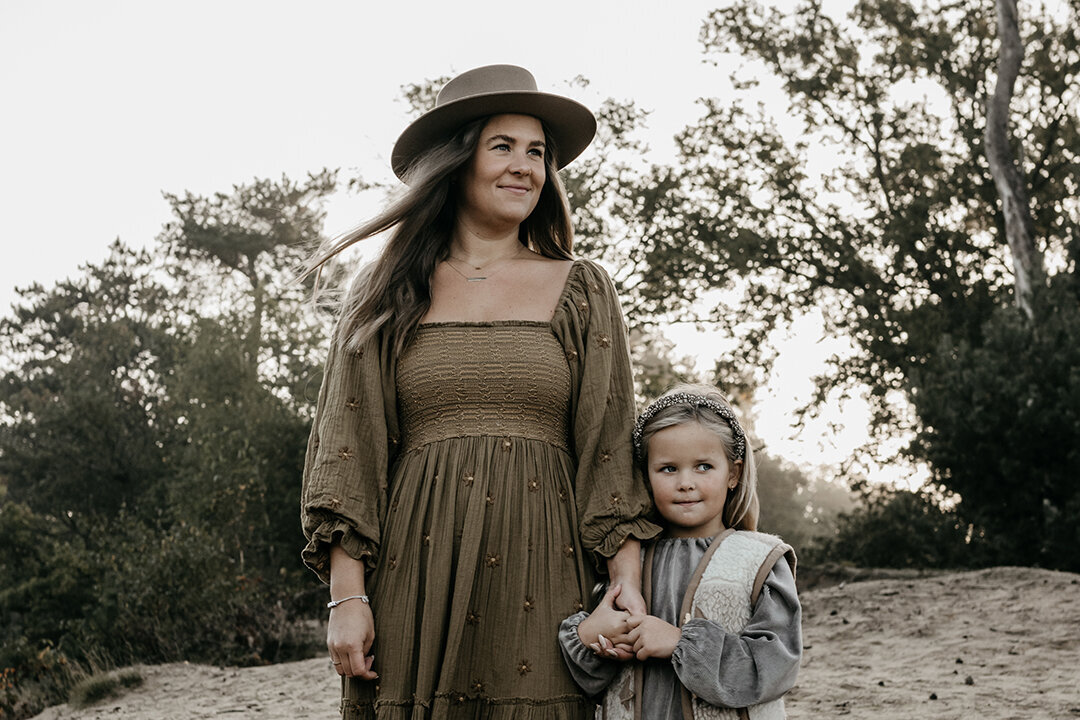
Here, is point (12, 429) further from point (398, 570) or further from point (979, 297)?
point (398, 570)

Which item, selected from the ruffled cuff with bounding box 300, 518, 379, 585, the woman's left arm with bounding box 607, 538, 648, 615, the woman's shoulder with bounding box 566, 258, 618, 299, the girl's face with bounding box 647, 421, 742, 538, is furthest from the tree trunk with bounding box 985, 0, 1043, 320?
the ruffled cuff with bounding box 300, 518, 379, 585

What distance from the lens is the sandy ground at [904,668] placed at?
6191 millimetres

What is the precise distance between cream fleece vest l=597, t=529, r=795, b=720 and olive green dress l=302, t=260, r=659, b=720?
0.35 ft

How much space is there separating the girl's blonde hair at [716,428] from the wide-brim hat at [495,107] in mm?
793

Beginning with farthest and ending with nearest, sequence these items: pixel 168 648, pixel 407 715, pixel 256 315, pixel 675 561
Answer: pixel 256 315
pixel 168 648
pixel 675 561
pixel 407 715

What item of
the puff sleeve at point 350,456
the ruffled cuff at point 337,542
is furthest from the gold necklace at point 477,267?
the ruffled cuff at point 337,542

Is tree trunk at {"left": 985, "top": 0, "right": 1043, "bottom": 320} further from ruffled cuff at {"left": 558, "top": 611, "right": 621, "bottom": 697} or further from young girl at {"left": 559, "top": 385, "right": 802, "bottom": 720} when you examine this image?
ruffled cuff at {"left": 558, "top": 611, "right": 621, "bottom": 697}

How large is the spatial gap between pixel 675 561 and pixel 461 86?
1.36 metres

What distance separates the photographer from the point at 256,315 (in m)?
22.3

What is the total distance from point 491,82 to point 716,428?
42.5 inches

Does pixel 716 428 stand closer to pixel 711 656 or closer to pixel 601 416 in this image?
pixel 601 416

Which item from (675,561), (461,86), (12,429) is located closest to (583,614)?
(675,561)

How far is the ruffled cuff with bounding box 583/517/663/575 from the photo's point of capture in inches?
97.7

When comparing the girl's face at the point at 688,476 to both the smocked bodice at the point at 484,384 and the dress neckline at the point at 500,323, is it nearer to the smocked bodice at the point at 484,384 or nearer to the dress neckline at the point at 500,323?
the smocked bodice at the point at 484,384
